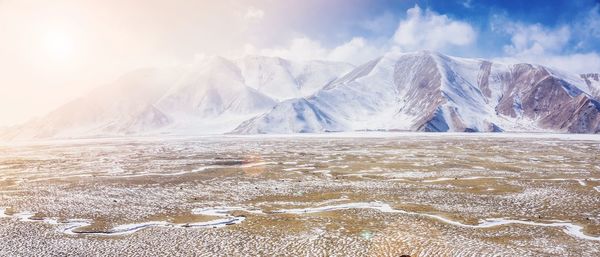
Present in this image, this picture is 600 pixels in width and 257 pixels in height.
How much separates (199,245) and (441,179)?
37449 mm

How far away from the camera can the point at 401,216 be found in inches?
1367

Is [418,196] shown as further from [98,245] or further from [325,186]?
[98,245]

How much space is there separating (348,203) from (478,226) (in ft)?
40.3

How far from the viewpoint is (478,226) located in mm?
31688

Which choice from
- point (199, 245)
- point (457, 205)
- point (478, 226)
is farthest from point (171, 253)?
point (457, 205)

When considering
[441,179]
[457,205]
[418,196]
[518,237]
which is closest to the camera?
[518,237]

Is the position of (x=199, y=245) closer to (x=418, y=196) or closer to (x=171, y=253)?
(x=171, y=253)

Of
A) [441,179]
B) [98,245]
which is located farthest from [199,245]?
[441,179]

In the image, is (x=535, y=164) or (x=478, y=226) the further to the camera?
(x=535, y=164)

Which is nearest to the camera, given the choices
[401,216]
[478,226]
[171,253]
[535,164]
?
[171,253]

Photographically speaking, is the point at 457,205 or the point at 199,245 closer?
the point at 199,245

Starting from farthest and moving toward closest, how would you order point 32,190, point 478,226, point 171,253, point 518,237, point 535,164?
1. point 535,164
2. point 32,190
3. point 478,226
4. point 518,237
5. point 171,253

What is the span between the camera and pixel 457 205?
39031 mm

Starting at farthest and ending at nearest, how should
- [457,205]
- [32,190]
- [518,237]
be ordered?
[32,190]
[457,205]
[518,237]
